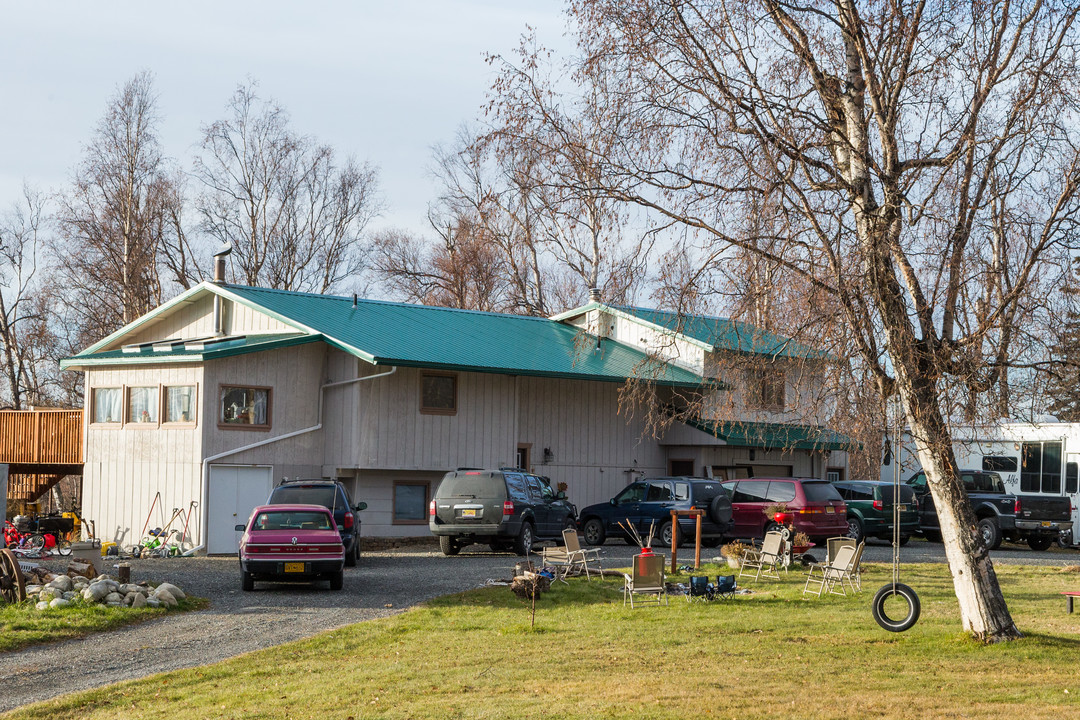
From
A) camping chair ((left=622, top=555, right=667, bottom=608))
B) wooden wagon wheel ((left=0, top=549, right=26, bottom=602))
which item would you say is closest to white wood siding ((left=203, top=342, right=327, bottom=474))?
wooden wagon wheel ((left=0, top=549, right=26, bottom=602))

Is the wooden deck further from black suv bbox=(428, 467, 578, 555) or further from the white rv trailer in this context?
the white rv trailer

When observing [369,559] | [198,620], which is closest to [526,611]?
[198,620]

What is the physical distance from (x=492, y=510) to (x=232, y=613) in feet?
28.1

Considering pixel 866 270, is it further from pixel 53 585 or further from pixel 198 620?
pixel 53 585

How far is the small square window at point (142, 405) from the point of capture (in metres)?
27.8

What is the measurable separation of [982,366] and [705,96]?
3981 mm

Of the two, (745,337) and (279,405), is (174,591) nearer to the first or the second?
(745,337)

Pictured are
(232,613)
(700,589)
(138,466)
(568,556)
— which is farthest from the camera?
(138,466)

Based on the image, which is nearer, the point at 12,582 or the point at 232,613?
the point at 232,613

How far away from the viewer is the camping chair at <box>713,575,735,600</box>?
16.4 metres

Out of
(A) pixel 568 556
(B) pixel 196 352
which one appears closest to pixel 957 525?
(A) pixel 568 556

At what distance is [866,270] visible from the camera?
11.8 m

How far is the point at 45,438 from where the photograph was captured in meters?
30.8

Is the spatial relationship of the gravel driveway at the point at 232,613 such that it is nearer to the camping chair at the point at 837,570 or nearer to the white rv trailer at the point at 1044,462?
the white rv trailer at the point at 1044,462
